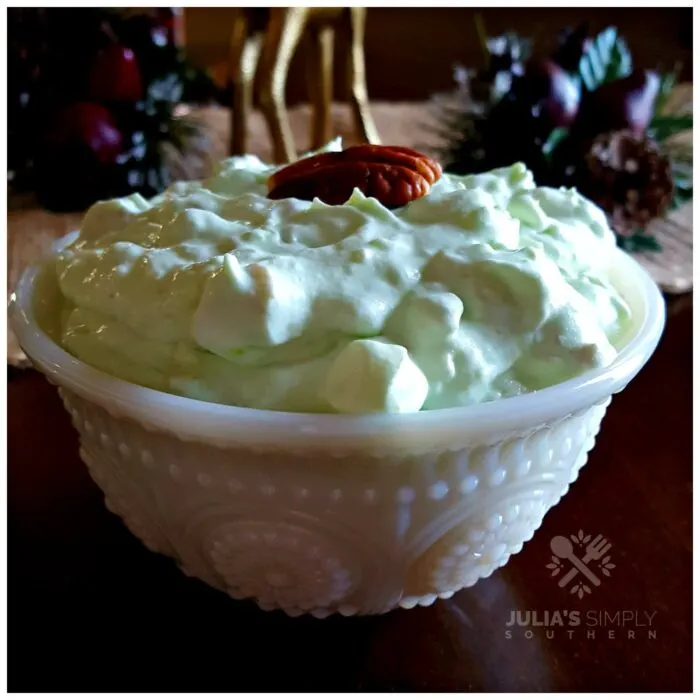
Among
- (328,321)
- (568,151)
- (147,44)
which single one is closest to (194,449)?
(328,321)

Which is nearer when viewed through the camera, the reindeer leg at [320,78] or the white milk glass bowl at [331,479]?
the white milk glass bowl at [331,479]

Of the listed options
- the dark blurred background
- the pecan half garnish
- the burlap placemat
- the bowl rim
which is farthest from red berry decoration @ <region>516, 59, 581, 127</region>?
the dark blurred background

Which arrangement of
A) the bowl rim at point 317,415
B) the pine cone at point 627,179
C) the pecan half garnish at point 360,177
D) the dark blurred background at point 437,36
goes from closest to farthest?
1. the bowl rim at point 317,415
2. the pecan half garnish at point 360,177
3. the pine cone at point 627,179
4. the dark blurred background at point 437,36

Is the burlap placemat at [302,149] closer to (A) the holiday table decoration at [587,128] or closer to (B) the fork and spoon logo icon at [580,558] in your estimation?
(A) the holiday table decoration at [587,128]

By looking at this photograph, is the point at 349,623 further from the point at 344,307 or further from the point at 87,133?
the point at 87,133

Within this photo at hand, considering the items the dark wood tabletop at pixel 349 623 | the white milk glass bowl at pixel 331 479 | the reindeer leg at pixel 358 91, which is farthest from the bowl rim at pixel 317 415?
the reindeer leg at pixel 358 91

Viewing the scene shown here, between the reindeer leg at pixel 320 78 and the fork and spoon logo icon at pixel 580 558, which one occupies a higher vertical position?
the reindeer leg at pixel 320 78
